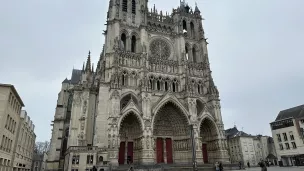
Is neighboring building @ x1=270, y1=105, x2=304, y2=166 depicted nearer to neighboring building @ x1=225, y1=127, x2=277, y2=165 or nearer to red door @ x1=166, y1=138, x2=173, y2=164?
neighboring building @ x1=225, y1=127, x2=277, y2=165

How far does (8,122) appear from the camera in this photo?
55.4ft

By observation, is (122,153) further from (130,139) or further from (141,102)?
(141,102)

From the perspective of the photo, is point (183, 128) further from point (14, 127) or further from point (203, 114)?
point (14, 127)

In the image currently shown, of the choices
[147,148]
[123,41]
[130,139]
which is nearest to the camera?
[147,148]

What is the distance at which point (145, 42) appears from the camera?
29.0 meters

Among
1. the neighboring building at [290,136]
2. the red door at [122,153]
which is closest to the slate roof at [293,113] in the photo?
the neighboring building at [290,136]

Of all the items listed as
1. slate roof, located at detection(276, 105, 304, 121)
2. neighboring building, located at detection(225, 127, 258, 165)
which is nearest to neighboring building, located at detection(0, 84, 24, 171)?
neighboring building, located at detection(225, 127, 258, 165)

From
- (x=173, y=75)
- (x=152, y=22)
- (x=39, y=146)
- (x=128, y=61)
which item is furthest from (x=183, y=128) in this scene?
(x=39, y=146)

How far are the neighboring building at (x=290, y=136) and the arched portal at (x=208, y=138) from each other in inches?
501

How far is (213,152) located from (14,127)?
22340 millimetres

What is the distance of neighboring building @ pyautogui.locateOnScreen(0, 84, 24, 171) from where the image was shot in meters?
15.6

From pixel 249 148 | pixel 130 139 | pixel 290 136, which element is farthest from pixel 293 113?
pixel 130 139

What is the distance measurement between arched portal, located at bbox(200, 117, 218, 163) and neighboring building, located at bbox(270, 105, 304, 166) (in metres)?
12.7

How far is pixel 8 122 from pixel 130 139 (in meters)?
12.5
